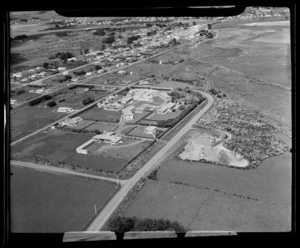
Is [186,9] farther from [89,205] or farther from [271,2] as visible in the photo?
[89,205]

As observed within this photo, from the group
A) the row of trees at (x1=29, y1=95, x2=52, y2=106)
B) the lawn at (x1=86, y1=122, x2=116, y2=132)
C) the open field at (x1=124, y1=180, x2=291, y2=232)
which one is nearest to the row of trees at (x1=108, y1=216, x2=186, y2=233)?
the open field at (x1=124, y1=180, x2=291, y2=232)

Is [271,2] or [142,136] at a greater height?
[271,2]

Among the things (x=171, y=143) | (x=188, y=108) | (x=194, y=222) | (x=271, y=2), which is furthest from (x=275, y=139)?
(x=271, y=2)

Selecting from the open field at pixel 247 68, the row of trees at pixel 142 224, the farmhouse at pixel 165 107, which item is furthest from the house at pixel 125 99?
the row of trees at pixel 142 224

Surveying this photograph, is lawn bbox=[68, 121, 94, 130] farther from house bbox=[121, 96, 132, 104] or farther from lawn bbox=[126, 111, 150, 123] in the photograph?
house bbox=[121, 96, 132, 104]

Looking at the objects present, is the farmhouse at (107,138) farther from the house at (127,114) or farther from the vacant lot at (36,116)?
the vacant lot at (36,116)

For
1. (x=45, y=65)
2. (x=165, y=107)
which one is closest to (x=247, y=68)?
(x=165, y=107)
